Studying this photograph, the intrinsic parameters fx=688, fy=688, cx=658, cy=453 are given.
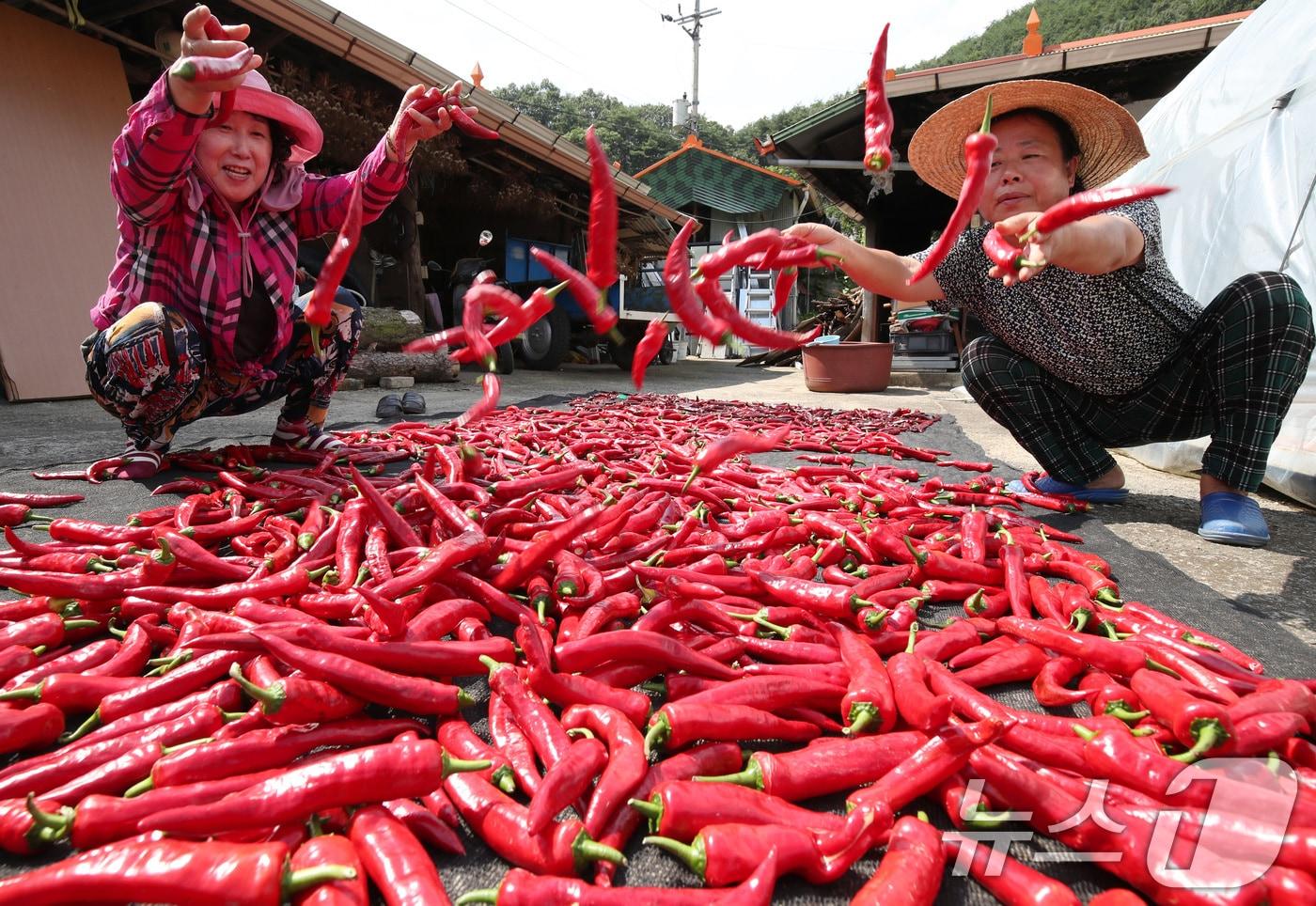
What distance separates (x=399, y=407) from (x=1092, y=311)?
498 cm

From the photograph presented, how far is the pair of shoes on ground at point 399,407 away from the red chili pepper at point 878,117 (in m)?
4.58

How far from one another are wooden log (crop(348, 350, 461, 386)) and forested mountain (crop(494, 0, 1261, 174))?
23.7 metres

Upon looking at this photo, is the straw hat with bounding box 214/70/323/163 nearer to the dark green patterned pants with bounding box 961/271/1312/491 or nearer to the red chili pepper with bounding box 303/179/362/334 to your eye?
the red chili pepper with bounding box 303/179/362/334

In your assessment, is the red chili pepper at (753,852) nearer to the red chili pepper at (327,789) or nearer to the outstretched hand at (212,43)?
the red chili pepper at (327,789)

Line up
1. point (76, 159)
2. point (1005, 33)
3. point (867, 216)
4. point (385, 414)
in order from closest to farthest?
point (385, 414) → point (76, 159) → point (867, 216) → point (1005, 33)

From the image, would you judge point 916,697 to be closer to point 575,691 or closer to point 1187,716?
point 1187,716

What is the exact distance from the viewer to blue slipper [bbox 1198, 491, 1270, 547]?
9.25 feet

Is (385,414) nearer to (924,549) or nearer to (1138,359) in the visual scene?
(924,549)

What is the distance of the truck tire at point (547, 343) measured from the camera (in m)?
11.5

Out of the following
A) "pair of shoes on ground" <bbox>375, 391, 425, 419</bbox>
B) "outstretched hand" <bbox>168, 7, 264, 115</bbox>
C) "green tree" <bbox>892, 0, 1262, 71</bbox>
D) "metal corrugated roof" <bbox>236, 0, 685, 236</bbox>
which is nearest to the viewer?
"outstretched hand" <bbox>168, 7, 264, 115</bbox>

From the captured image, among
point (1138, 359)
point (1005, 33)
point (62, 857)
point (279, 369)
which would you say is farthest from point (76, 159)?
point (1005, 33)

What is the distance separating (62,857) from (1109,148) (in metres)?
4.12

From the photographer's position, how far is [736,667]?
5.79ft

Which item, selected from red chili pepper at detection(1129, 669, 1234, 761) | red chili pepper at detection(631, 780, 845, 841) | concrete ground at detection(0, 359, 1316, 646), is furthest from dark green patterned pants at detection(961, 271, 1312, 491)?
red chili pepper at detection(631, 780, 845, 841)
